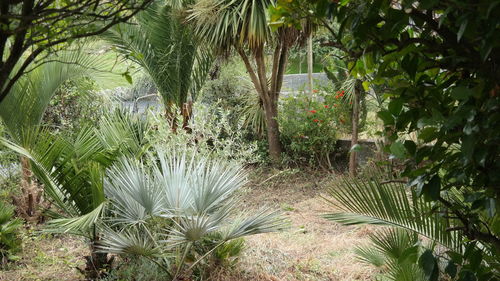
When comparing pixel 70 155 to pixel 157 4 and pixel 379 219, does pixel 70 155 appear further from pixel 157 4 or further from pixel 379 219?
pixel 157 4

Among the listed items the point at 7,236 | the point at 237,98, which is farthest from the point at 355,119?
the point at 7,236

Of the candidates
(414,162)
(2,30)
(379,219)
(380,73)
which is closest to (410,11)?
(380,73)

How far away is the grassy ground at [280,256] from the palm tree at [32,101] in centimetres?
49

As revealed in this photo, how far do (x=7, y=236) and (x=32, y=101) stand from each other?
55.8 inches

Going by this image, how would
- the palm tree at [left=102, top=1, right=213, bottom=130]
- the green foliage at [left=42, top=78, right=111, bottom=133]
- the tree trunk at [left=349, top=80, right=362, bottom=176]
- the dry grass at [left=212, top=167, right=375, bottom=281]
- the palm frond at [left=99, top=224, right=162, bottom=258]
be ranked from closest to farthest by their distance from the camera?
1. the palm frond at [left=99, top=224, right=162, bottom=258]
2. the dry grass at [left=212, top=167, right=375, bottom=281]
3. the tree trunk at [left=349, top=80, right=362, bottom=176]
4. the green foliage at [left=42, top=78, right=111, bottom=133]
5. the palm tree at [left=102, top=1, right=213, bottom=130]

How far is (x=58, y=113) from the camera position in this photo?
8938mm

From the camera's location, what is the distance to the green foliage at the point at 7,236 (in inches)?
218

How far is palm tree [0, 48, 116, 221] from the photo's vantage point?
5.58 m

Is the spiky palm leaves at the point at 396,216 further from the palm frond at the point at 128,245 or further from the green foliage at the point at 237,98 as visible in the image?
the green foliage at the point at 237,98

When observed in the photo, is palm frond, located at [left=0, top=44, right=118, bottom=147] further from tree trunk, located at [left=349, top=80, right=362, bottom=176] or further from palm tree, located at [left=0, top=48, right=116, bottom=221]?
tree trunk, located at [left=349, top=80, right=362, bottom=176]

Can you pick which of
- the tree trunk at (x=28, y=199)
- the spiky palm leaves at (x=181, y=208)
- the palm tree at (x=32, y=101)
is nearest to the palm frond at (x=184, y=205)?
the spiky palm leaves at (x=181, y=208)

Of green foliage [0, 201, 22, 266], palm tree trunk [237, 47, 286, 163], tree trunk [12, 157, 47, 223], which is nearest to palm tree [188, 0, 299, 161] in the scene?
palm tree trunk [237, 47, 286, 163]

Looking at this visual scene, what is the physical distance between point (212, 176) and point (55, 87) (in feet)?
10.0

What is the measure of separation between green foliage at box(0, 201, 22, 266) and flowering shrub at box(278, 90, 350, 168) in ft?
16.6
